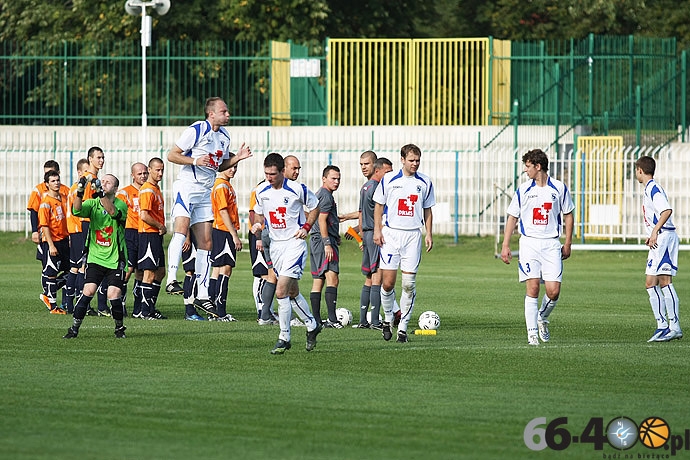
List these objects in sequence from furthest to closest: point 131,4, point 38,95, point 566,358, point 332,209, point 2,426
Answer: point 38,95, point 131,4, point 332,209, point 566,358, point 2,426

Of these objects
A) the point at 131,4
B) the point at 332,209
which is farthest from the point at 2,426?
the point at 131,4

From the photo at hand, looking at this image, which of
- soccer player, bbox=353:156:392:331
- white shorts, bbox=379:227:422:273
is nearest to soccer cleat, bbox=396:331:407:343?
white shorts, bbox=379:227:422:273

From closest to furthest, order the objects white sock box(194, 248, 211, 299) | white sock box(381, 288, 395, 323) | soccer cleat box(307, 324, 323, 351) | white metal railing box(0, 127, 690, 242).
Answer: soccer cleat box(307, 324, 323, 351) < white sock box(381, 288, 395, 323) < white sock box(194, 248, 211, 299) < white metal railing box(0, 127, 690, 242)

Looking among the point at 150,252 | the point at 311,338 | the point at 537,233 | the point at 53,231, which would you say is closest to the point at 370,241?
the point at 537,233

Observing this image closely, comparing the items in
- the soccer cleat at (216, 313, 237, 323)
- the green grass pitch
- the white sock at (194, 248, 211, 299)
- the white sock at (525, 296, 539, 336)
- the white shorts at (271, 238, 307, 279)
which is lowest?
the green grass pitch

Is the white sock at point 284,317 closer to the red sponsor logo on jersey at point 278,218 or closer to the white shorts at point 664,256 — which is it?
the red sponsor logo on jersey at point 278,218

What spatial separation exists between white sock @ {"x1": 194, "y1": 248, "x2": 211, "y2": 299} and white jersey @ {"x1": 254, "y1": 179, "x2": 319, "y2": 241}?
127 inches

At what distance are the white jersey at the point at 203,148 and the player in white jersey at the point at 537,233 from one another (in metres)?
4.06

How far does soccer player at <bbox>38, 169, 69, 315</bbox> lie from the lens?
1773 cm

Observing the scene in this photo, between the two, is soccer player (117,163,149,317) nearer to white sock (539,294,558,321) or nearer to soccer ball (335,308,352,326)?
soccer ball (335,308,352,326)

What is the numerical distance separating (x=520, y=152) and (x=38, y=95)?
1779 centimetres

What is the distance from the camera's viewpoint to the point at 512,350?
527 inches

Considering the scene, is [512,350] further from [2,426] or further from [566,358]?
[2,426]

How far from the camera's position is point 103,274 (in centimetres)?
1394
